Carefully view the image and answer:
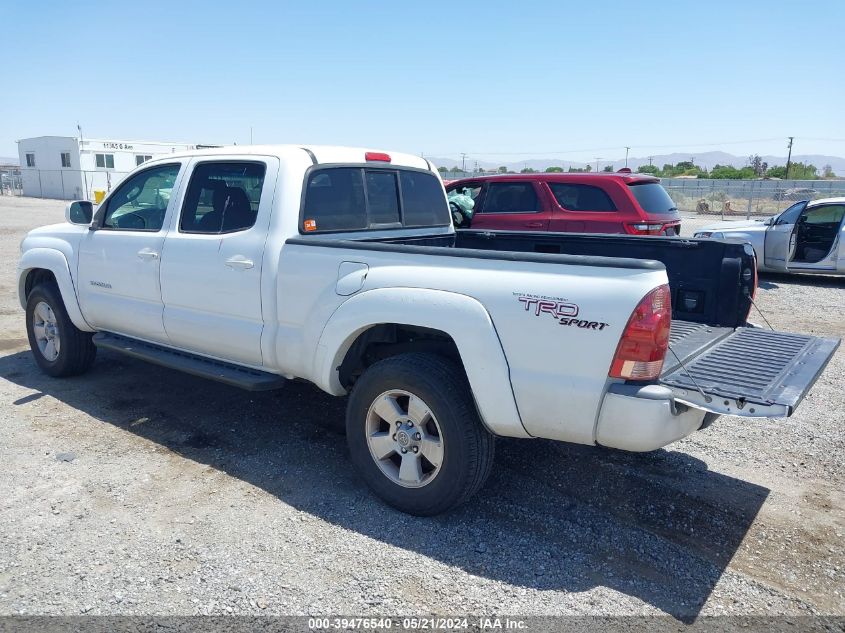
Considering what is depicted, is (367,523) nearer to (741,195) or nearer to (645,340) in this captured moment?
(645,340)

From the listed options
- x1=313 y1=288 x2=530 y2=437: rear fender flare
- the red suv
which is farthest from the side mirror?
the red suv

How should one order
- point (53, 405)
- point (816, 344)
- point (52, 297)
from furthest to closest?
1. point (52, 297)
2. point (53, 405)
3. point (816, 344)

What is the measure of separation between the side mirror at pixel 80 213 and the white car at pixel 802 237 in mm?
9725

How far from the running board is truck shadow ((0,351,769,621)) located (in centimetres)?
51

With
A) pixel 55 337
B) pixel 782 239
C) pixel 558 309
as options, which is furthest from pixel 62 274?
pixel 782 239

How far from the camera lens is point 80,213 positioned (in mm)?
5719

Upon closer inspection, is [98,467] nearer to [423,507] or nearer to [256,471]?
[256,471]

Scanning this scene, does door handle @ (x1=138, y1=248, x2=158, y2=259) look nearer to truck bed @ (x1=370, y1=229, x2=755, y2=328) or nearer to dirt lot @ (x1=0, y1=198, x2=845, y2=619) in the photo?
dirt lot @ (x1=0, y1=198, x2=845, y2=619)

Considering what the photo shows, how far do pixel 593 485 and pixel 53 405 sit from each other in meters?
4.23

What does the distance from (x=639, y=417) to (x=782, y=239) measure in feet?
34.4

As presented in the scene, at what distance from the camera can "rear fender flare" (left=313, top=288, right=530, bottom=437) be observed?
3385 mm

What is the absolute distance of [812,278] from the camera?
1295cm

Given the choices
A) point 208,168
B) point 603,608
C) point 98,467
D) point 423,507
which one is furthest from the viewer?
point 208,168

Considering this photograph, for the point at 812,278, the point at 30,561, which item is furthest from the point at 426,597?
the point at 812,278
